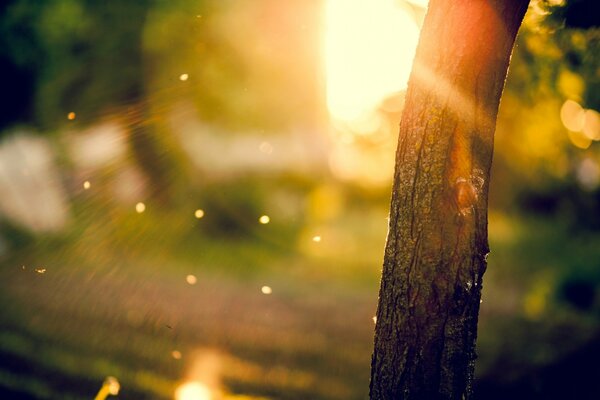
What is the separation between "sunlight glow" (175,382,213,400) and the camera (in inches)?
244

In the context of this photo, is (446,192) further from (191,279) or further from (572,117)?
(191,279)

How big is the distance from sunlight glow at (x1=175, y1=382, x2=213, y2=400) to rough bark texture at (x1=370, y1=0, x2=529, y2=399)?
3779 millimetres

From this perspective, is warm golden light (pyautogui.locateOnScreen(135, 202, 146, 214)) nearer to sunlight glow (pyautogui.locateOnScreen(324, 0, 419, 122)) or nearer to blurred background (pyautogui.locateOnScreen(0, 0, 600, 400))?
blurred background (pyautogui.locateOnScreen(0, 0, 600, 400))

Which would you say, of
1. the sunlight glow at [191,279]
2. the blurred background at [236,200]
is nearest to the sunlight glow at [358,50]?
the blurred background at [236,200]

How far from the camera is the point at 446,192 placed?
2742 mm

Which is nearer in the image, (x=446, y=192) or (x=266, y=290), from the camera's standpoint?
(x=446, y=192)

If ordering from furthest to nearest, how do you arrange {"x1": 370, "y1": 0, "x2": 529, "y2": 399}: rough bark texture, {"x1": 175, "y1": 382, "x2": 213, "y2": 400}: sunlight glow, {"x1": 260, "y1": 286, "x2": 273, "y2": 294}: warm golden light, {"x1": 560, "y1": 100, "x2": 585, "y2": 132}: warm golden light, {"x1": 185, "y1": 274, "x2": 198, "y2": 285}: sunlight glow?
{"x1": 185, "y1": 274, "x2": 198, "y2": 285}: sunlight glow, {"x1": 260, "y1": 286, "x2": 273, "y2": 294}: warm golden light, {"x1": 560, "y1": 100, "x2": 585, "y2": 132}: warm golden light, {"x1": 175, "y1": 382, "x2": 213, "y2": 400}: sunlight glow, {"x1": 370, "y1": 0, "x2": 529, "y2": 399}: rough bark texture

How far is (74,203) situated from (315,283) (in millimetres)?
6157

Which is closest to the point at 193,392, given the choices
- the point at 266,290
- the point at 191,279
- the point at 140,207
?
the point at 266,290

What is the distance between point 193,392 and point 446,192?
4.46 m

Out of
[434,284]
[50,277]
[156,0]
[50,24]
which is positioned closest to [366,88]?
[156,0]

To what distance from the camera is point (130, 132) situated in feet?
50.4

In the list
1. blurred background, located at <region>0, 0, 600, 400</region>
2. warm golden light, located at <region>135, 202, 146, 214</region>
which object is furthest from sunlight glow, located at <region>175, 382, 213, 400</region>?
warm golden light, located at <region>135, 202, 146, 214</region>

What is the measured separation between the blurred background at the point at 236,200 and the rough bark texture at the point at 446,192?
1338 millimetres
